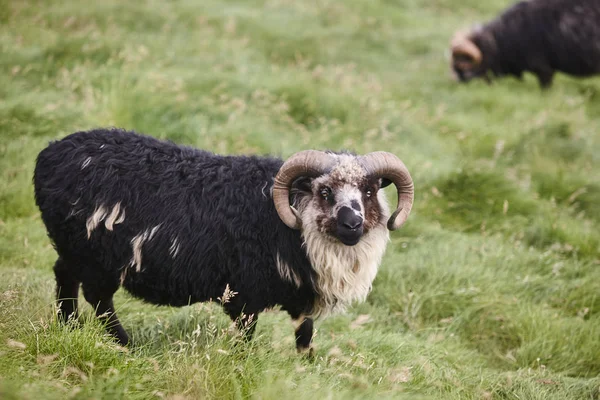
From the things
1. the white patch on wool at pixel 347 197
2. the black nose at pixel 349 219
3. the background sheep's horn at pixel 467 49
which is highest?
the background sheep's horn at pixel 467 49

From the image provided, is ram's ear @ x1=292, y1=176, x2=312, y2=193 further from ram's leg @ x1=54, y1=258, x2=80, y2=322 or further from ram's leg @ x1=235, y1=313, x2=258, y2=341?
ram's leg @ x1=54, y1=258, x2=80, y2=322

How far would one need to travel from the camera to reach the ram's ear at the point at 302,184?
451 centimetres

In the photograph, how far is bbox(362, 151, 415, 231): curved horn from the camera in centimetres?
444

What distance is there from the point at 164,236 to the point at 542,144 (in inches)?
249

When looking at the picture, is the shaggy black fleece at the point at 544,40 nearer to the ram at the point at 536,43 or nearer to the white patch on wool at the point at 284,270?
the ram at the point at 536,43

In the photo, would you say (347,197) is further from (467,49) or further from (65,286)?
(467,49)

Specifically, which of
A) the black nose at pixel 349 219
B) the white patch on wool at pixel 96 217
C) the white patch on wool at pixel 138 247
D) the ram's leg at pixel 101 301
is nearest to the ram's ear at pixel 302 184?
the black nose at pixel 349 219

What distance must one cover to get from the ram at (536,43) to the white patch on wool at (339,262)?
7.83m

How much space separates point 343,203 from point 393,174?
1.59ft

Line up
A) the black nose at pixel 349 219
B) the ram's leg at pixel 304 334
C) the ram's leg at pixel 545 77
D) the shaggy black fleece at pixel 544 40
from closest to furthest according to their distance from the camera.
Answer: the black nose at pixel 349 219
the ram's leg at pixel 304 334
the shaggy black fleece at pixel 544 40
the ram's leg at pixel 545 77

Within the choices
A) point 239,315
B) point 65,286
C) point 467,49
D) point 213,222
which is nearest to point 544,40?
point 467,49

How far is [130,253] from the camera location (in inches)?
172

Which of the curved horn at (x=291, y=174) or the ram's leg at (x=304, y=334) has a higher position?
the curved horn at (x=291, y=174)

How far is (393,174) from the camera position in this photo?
4.48 meters
